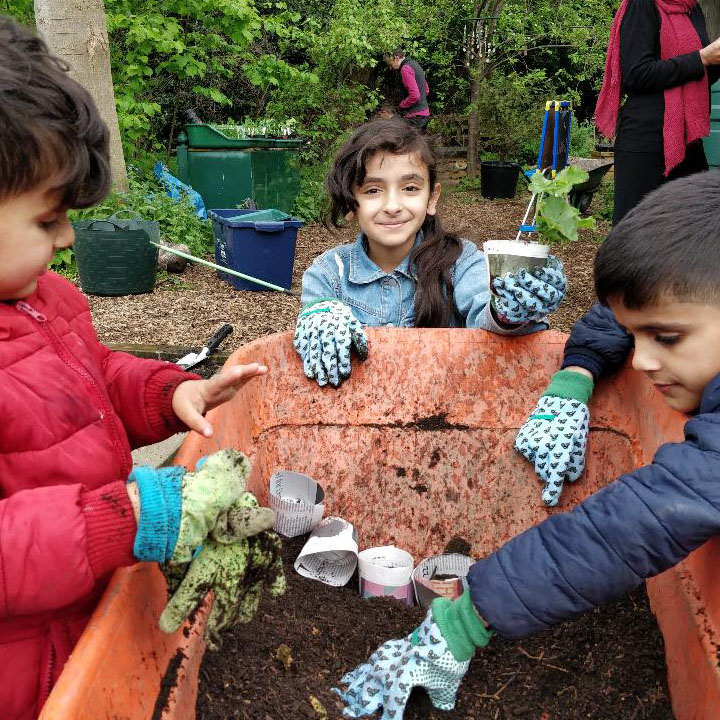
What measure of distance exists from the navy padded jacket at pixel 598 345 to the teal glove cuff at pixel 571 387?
0.04 m

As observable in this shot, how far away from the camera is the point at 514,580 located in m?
1.05

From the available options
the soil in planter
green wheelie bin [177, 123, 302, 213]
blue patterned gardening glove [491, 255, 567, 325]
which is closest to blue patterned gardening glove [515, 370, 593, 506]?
blue patterned gardening glove [491, 255, 567, 325]

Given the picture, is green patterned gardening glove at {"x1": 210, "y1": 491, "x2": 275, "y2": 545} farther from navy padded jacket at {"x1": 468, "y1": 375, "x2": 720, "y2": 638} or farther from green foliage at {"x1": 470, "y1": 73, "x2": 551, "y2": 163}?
green foliage at {"x1": 470, "y1": 73, "x2": 551, "y2": 163}

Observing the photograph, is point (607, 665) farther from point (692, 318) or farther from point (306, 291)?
point (306, 291)

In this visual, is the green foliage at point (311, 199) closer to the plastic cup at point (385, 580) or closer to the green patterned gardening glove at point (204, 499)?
the plastic cup at point (385, 580)

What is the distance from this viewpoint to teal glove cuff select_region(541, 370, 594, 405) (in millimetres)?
1692

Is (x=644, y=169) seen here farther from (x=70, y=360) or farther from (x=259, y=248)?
(x=70, y=360)

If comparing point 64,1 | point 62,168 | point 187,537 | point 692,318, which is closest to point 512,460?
point 692,318

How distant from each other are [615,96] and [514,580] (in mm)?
2939

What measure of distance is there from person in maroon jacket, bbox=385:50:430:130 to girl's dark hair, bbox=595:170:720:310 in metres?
7.82

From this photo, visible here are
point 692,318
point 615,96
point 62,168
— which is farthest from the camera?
point 615,96

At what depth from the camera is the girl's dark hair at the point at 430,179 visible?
2.15m

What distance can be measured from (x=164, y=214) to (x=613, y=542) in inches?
210

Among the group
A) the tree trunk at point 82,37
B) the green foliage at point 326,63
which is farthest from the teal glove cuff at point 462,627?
the green foliage at point 326,63
